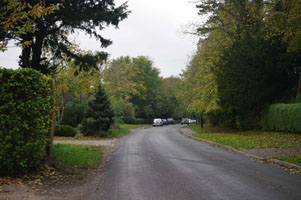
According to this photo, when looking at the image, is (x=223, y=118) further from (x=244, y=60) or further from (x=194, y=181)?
(x=194, y=181)

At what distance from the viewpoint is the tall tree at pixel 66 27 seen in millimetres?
10812

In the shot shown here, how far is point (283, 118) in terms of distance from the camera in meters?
20.6

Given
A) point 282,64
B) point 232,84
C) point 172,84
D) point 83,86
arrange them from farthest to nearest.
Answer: point 172,84, point 83,86, point 232,84, point 282,64

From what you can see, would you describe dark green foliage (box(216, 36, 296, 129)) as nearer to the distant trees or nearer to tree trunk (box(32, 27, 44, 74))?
tree trunk (box(32, 27, 44, 74))

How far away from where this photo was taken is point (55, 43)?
12.7 m

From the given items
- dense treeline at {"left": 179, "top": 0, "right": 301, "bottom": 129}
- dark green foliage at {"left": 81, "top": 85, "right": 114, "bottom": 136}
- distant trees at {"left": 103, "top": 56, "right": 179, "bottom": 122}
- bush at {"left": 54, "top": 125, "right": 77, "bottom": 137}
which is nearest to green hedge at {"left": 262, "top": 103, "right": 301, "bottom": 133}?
dense treeline at {"left": 179, "top": 0, "right": 301, "bottom": 129}

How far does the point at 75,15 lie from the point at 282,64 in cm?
1801

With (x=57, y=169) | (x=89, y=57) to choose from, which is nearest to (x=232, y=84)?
(x=89, y=57)

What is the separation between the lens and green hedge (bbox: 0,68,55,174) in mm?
7359

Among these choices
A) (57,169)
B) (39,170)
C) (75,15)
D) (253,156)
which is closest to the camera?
(39,170)

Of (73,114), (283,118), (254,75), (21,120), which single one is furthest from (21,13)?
(73,114)

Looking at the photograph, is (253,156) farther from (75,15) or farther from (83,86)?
(83,86)

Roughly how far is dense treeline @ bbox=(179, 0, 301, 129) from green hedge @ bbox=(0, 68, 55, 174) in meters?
18.5

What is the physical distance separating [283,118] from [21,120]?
60.5 feet
